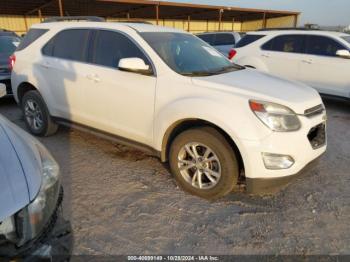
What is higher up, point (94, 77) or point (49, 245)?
point (94, 77)

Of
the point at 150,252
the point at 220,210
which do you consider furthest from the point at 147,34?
the point at 150,252

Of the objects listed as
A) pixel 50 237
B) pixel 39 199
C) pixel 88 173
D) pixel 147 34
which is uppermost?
pixel 147 34

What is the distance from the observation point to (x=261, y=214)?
3.08 metres

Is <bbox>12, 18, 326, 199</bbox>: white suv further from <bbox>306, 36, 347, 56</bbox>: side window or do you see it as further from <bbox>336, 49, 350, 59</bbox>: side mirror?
<bbox>306, 36, 347, 56</bbox>: side window

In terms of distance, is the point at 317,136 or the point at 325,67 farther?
the point at 325,67

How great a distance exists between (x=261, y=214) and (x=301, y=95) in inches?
49.3

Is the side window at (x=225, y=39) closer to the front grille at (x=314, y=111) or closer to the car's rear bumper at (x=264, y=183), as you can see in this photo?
the front grille at (x=314, y=111)

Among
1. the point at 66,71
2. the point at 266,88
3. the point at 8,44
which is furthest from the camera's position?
the point at 8,44

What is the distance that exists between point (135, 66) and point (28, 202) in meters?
2.09

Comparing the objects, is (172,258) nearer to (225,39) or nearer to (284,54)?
(284,54)

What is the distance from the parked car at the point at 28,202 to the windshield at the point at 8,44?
22.3 feet

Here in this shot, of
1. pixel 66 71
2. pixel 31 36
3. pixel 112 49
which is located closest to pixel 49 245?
pixel 112 49

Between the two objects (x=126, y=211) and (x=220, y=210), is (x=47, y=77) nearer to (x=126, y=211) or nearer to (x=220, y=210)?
(x=126, y=211)

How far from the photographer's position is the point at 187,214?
3068 millimetres
